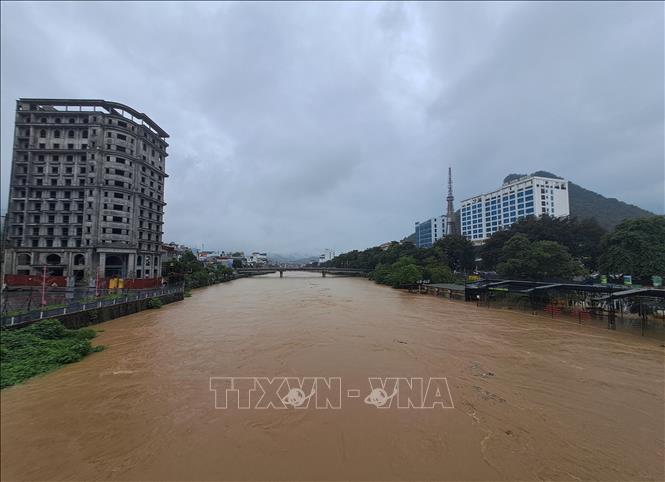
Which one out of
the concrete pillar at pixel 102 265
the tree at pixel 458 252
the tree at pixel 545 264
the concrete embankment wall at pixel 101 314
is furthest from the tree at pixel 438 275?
the concrete pillar at pixel 102 265

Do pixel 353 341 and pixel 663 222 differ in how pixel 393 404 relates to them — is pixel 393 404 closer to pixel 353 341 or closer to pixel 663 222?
pixel 353 341

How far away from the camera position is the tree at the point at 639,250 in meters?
25.8

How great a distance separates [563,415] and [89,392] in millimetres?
12479

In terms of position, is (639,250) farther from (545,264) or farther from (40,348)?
(40,348)

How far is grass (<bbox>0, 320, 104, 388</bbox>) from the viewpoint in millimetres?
8818

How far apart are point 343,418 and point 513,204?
85.6m

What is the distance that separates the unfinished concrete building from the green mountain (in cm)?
9106

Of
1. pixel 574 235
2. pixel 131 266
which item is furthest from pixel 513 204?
pixel 131 266

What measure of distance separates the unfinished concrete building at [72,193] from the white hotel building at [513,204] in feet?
213

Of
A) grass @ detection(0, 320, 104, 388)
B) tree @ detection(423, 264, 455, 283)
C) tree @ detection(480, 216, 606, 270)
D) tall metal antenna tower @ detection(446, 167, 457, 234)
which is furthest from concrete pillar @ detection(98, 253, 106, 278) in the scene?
tall metal antenna tower @ detection(446, 167, 457, 234)

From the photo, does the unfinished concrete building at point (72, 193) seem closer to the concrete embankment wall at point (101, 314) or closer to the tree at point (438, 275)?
the concrete embankment wall at point (101, 314)

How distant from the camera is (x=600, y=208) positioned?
8456cm

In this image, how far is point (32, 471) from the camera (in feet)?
15.3

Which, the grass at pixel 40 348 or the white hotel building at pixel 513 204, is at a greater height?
the white hotel building at pixel 513 204
